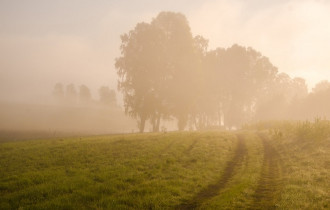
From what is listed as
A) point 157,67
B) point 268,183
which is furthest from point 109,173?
point 157,67

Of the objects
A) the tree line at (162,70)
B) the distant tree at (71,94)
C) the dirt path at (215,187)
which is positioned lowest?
the dirt path at (215,187)

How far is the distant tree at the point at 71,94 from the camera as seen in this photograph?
611 ft

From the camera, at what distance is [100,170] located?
56.4 ft

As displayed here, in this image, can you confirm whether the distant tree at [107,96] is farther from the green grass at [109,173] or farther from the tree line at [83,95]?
the green grass at [109,173]

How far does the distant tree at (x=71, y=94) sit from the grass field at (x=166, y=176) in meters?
168

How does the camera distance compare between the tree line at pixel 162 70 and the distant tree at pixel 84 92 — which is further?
the distant tree at pixel 84 92

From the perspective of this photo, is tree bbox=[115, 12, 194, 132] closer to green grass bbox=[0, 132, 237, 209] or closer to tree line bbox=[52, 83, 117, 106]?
green grass bbox=[0, 132, 237, 209]

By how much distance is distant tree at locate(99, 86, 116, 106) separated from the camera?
537 ft

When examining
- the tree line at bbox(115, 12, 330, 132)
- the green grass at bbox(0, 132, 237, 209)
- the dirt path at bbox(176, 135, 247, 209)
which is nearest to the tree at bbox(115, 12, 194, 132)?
the tree line at bbox(115, 12, 330, 132)

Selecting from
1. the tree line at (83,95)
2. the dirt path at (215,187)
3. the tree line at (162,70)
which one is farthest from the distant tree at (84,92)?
the dirt path at (215,187)

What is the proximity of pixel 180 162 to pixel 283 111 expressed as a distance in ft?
206

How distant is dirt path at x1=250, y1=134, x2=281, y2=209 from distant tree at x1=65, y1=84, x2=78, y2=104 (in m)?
181

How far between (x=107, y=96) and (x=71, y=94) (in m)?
41.7

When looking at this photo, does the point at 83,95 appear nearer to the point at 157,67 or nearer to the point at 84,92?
the point at 84,92
